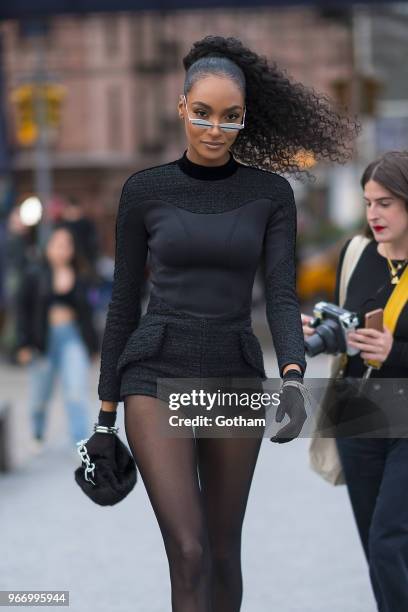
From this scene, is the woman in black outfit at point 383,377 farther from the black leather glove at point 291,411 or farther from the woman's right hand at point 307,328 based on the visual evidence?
the black leather glove at point 291,411

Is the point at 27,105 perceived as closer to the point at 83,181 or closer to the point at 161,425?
the point at 161,425

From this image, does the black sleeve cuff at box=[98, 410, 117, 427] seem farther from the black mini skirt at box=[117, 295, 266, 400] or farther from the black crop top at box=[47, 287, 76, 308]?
the black crop top at box=[47, 287, 76, 308]

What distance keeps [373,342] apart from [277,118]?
78 cm

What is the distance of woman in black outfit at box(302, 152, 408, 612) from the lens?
4418 mm

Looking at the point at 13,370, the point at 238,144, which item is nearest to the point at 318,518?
the point at 238,144

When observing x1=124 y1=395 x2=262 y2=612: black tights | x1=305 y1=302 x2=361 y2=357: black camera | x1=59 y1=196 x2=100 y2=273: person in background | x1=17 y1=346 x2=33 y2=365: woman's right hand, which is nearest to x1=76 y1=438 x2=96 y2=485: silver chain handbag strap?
x1=124 y1=395 x2=262 y2=612: black tights

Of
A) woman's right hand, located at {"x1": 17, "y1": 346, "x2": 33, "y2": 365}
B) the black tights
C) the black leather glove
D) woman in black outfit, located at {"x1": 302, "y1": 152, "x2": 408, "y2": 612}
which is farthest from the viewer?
woman's right hand, located at {"x1": 17, "y1": 346, "x2": 33, "y2": 365}

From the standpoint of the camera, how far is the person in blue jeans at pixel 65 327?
983 cm

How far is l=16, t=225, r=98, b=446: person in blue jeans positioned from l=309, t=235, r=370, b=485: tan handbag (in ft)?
16.2

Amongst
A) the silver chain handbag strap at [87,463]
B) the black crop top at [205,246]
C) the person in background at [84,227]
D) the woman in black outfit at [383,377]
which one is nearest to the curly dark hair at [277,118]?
the black crop top at [205,246]

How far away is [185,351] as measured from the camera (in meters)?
3.81

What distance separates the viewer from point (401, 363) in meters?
4.50

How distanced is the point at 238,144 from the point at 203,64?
12.8 inches

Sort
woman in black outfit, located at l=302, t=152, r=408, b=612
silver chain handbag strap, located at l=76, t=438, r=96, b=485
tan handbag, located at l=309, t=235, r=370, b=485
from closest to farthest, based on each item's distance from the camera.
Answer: silver chain handbag strap, located at l=76, t=438, r=96, b=485 → woman in black outfit, located at l=302, t=152, r=408, b=612 → tan handbag, located at l=309, t=235, r=370, b=485
